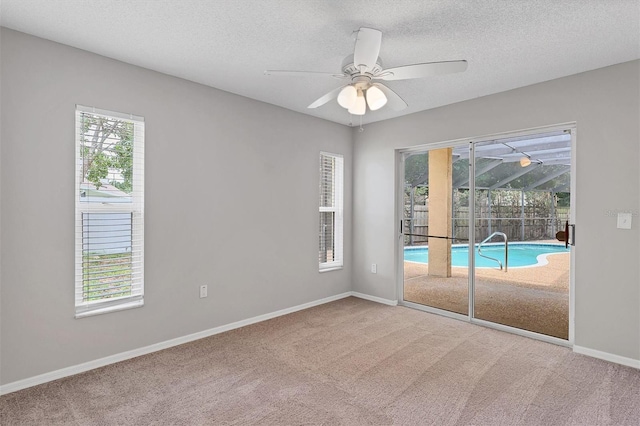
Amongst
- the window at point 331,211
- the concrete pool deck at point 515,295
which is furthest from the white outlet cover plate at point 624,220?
the window at point 331,211

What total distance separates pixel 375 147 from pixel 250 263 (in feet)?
7.54

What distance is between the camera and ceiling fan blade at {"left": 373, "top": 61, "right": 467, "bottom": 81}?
2.02 metres

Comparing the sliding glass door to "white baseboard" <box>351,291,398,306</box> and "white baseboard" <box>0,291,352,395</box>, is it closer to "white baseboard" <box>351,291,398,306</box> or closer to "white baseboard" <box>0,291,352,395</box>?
"white baseboard" <box>351,291,398,306</box>

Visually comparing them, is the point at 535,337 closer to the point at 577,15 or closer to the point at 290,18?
the point at 577,15

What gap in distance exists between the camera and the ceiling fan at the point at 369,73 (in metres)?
1.98

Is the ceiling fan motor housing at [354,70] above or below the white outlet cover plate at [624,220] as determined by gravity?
above

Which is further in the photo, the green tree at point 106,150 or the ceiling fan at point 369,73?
the green tree at point 106,150


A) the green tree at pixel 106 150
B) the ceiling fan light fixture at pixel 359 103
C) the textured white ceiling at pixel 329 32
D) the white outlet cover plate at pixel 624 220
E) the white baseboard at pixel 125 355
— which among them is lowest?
the white baseboard at pixel 125 355

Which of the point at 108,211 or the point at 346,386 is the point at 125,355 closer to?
the point at 108,211

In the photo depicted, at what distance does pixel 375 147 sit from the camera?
15.3 ft

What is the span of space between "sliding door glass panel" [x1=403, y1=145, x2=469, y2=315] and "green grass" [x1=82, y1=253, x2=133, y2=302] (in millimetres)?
3238

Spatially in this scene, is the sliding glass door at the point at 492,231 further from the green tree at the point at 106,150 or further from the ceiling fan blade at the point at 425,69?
the green tree at the point at 106,150

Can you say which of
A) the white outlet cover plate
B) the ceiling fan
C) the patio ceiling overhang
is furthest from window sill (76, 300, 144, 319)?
the white outlet cover plate

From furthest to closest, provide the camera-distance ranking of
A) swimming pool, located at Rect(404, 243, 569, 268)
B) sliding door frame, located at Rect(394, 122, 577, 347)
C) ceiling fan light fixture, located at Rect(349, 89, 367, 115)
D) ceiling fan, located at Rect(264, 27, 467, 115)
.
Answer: swimming pool, located at Rect(404, 243, 569, 268), sliding door frame, located at Rect(394, 122, 577, 347), ceiling fan light fixture, located at Rect(349, 89, 367, 115), ceiling fan, located at Rect(264, 27, 467, 115)
